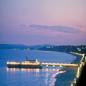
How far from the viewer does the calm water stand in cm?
260

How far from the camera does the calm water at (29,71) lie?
2605mm

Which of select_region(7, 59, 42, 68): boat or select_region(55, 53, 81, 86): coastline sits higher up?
select_region(7, 59, 42, 68): boat

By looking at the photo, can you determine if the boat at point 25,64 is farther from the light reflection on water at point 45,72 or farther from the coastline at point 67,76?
the coastline at point 67,76

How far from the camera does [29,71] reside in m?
2.75

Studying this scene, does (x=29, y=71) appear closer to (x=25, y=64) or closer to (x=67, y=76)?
(x=25, y=64)

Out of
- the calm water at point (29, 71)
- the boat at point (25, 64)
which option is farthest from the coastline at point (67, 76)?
the boat at point (25, 64)

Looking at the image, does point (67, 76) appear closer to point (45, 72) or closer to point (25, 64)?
point (45, 72)

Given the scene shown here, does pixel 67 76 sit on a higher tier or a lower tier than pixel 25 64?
lower

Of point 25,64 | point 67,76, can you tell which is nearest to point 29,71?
point 25,64

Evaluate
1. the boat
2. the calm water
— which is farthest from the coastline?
the boat

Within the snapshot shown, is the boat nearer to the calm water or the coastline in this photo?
the calm water

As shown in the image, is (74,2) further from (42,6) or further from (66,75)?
(66,75)

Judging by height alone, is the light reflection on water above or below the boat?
below

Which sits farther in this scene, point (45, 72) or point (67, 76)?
point (45, 72)
